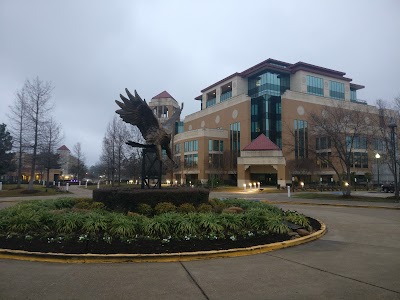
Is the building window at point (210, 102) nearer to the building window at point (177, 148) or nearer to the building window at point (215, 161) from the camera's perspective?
the building window at point (177, 148)

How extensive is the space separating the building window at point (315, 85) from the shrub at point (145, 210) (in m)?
62.8

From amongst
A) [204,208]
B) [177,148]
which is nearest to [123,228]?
[204,208]

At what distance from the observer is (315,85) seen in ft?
226

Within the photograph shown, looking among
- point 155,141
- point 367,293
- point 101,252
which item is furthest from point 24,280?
point 155,141

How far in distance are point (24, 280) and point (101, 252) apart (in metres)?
1.86

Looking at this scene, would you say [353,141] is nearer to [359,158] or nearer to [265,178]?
[265,178]

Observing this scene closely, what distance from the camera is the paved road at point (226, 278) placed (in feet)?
16.0

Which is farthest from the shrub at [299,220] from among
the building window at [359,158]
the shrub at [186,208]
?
the building window at [359,158]

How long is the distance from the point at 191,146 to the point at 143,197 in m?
55.4

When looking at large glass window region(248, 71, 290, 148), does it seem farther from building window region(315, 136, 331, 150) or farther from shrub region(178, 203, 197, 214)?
shrub region(178, 203, 197, 214)

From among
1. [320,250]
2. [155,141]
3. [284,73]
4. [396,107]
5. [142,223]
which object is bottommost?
[320,250]

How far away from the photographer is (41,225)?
29.9 feet

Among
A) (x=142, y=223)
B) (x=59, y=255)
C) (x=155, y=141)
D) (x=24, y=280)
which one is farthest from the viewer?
(x=155, y=141)

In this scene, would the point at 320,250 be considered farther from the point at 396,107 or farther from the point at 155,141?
Result: the point at 396,107
